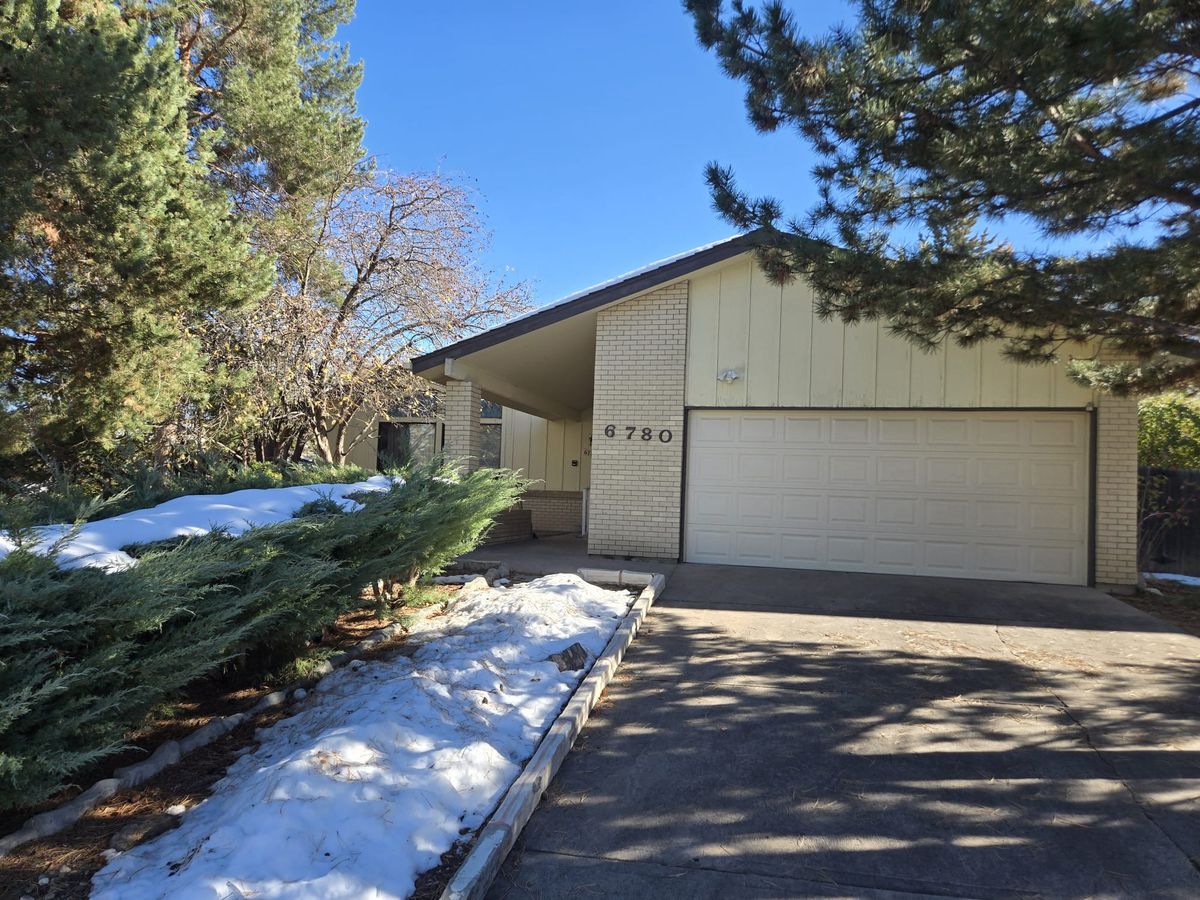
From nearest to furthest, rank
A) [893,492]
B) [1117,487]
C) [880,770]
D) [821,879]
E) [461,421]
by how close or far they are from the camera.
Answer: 1. [821,879]
2. [880,770]
3. [1117,487]
4. [893,492]
5. [461,421]

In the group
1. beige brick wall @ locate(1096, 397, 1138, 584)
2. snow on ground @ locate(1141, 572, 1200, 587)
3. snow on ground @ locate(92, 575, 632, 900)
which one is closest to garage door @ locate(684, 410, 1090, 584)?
beige brick wall @ locate(1096, 397, 1138, 584)

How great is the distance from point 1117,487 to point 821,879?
8.02 meters

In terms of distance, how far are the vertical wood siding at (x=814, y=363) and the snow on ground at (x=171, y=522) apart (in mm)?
5757

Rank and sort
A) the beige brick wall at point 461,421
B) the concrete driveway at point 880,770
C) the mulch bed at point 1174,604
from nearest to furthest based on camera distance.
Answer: the concrete driveway at point 880,770 → the mulch bed at point 1174,604 → the beige brick wall at point 461,421

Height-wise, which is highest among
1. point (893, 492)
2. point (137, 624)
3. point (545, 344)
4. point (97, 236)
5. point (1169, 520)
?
point (97, 236)

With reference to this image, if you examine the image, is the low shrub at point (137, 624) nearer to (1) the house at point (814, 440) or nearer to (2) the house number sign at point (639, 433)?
(2) the house number sign at point (639, 433)

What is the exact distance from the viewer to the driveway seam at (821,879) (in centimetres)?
268

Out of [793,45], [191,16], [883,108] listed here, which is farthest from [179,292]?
[883,108]

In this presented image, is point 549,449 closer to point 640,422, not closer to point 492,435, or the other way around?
point 492,435

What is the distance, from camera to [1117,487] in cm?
845

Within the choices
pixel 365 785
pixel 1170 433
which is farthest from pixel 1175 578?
pixel 365 785

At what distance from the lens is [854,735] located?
A: 4.11m

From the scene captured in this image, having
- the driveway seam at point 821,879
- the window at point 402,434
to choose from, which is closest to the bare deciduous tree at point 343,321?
the window at point 402,434

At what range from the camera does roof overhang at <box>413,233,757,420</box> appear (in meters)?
9.43
